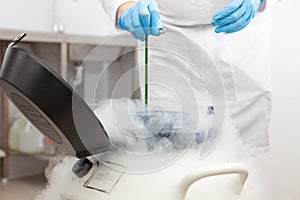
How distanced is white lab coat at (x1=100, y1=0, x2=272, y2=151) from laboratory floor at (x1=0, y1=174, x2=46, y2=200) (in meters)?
1.06

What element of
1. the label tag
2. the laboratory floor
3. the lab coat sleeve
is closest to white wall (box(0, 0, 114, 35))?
the laboratory floor

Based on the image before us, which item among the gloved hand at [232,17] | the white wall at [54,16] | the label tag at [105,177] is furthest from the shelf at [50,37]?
the label tag at [105,177]

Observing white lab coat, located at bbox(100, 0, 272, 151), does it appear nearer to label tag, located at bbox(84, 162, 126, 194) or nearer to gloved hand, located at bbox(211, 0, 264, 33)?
gloved hand, located at bbox(211, 0, 264, 33)

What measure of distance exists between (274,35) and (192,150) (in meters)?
1.54

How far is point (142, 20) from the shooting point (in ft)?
2.53

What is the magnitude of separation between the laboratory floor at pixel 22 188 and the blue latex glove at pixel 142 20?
133 cm

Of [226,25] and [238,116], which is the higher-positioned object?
[226,25]

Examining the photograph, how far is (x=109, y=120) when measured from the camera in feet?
2.15

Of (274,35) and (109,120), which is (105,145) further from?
(274,35)

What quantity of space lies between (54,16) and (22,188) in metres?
0.91

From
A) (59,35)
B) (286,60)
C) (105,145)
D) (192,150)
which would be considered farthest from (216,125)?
(59,35)

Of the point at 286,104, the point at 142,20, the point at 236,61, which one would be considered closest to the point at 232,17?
the point at 142,20

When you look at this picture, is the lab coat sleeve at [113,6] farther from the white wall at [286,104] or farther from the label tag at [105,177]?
the white wall at [286,104]

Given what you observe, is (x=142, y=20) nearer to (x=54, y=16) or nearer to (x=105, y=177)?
(x=105, y=177)
